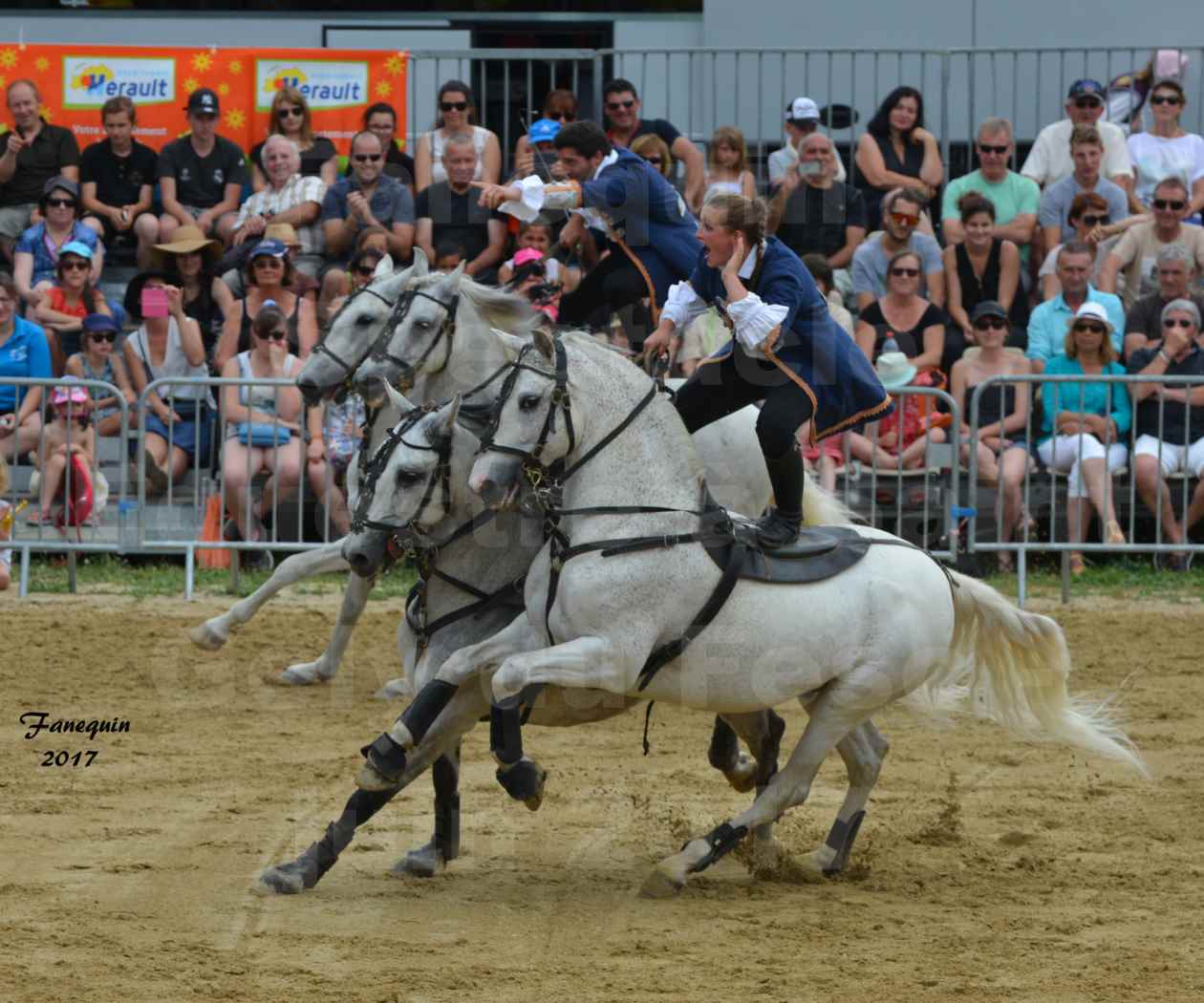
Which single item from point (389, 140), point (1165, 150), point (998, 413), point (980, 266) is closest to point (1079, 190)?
point (1165, 150)

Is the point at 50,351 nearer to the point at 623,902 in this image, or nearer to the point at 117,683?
the point at 117,683

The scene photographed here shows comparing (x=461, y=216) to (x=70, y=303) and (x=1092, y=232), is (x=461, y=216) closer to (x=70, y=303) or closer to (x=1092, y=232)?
(x=70, y=303)

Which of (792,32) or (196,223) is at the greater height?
(792,32)

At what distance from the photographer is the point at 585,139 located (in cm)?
777

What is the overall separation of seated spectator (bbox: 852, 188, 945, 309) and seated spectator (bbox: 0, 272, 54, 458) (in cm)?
534

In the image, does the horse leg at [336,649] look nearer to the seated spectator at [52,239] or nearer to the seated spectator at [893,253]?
the seated spectator at [52,239]

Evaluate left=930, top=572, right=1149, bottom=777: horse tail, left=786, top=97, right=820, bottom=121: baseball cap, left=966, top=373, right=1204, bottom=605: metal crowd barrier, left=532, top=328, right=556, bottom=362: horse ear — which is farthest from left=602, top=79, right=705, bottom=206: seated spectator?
left=532, top=328, right=556, bottom=362: horse ear

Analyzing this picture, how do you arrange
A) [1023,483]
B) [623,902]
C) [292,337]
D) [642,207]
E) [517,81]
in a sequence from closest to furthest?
[623,902] < [642,207] < [1023,483] < [292,337] < [517,81]

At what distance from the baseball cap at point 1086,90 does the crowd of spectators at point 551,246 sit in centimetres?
2

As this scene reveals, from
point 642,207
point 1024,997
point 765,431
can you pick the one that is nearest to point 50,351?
point 642,207

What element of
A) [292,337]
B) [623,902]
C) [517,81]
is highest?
[517,81]

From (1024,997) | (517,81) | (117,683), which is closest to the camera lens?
(1024,997)

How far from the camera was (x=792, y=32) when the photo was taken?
50.3ft

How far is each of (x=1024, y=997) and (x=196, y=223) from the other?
9.86m
